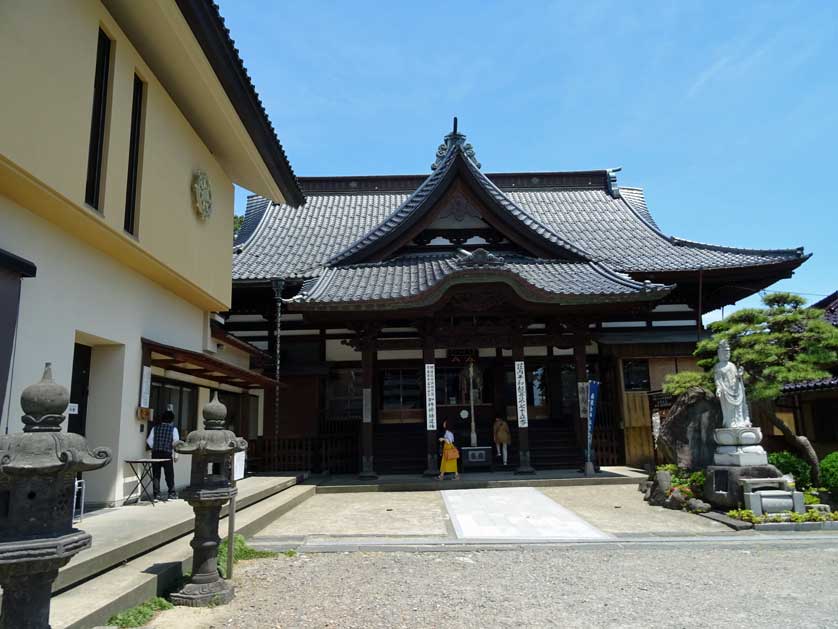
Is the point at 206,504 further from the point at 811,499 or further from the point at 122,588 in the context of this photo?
the point at 811,499

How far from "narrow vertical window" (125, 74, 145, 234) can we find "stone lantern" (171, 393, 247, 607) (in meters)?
4.31

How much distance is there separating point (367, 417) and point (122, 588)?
375 inches

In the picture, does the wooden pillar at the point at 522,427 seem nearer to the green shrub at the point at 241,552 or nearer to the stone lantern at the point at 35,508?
the green shrub at the point at 241,552

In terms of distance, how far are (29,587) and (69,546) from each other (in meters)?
0.24

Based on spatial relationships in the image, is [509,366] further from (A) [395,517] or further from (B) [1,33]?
(B) [1,33]

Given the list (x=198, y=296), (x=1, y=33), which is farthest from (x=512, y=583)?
(x=198, y=296)

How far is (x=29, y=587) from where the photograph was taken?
2.77 meters

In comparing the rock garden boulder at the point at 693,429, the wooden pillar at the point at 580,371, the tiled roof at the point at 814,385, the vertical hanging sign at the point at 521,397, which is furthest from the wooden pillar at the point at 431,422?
the tiled roof at the point at 814,385

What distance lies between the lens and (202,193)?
1052cm

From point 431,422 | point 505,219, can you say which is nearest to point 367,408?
point 431,422

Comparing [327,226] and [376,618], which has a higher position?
[327,226]

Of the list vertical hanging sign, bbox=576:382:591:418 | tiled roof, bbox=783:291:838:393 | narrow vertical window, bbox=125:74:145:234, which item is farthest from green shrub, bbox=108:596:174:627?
tiled roof, bbox=783:291:838:393

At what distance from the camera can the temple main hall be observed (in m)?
14.1

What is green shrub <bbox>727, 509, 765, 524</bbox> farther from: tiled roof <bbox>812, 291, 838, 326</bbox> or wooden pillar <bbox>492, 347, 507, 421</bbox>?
tiled roof <bbox>812, 291, 838, 326</bbox>
